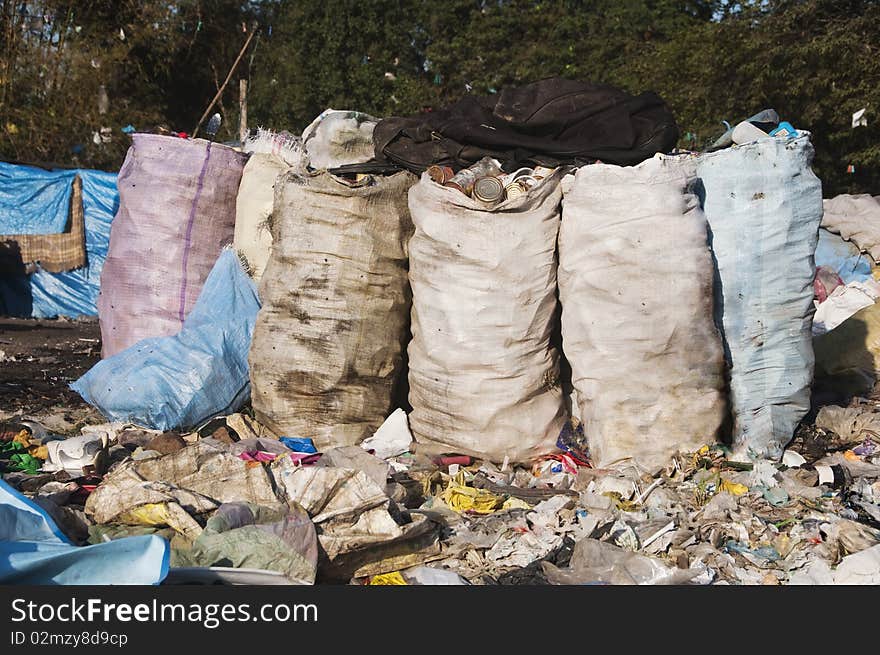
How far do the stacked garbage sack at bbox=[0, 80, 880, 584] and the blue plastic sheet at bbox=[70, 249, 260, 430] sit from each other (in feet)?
0.04

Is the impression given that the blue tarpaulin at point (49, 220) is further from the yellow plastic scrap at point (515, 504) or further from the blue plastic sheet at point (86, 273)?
the yellow plastic scrap at point (515, 504)

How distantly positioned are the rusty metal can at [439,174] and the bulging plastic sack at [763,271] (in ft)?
3.17

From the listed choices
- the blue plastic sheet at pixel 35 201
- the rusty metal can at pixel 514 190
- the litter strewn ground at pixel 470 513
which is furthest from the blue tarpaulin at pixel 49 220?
the rusty metal can at pixel 514 190

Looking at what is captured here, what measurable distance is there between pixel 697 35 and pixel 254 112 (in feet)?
27.6

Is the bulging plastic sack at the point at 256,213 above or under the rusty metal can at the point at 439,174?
under

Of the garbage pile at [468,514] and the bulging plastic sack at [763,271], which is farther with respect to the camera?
the bulging plastic sack at [763,271]

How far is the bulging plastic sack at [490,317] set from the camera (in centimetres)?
362

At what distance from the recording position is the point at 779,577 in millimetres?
2738

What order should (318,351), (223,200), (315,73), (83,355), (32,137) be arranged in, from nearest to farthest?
(318,351) → (223,200) → (83,355) → (32,137) → (315,73)

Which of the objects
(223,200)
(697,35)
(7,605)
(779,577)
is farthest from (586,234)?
(697,35)

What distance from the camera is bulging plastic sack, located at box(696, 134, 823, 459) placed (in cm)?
362

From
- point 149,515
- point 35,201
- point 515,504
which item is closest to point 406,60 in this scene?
point 35,201

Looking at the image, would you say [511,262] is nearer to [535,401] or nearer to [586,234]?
[586,234]

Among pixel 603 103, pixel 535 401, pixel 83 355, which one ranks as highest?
pixel 603 103
